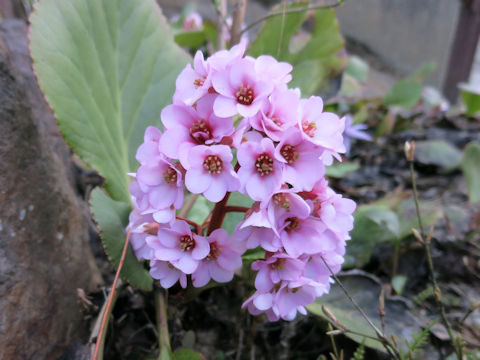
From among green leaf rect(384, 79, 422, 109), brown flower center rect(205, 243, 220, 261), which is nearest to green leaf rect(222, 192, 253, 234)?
brown flower center rect(205, 243, 220, 261)

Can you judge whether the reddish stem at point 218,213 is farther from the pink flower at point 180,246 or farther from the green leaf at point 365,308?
the green leaf at point 365,308

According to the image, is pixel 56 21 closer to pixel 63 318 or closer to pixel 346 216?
pixel 63 318

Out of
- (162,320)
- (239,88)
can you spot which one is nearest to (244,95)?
(239,88)

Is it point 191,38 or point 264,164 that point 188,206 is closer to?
point 264,164

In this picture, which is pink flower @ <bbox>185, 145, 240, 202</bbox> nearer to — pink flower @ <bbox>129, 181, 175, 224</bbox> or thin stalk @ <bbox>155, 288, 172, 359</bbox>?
Answer: pink flower @ <bbox>129, 181, 175, 224</bbox>

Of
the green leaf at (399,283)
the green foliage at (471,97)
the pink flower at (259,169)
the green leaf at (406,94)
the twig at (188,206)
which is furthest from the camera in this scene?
the green foliage at (471,97)

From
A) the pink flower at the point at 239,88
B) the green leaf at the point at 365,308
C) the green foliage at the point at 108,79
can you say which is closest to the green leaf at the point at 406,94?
the green leaf at the point at 365,308

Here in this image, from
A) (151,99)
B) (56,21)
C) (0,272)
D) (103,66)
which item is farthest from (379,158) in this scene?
(0,272)
